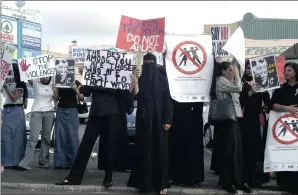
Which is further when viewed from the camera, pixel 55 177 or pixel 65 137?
pixel 65 137

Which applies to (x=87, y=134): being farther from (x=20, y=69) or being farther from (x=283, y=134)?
(x=283, y=134)

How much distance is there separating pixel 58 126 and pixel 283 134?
4.09m

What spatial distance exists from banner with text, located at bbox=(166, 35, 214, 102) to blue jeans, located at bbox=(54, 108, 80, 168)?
252 centimetres

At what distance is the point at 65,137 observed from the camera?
8875 mm

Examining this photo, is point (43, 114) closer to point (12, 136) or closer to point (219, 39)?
point (12, 136)

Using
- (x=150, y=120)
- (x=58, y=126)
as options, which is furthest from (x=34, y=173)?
(x=150, y=120)

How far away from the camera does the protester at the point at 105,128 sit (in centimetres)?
723

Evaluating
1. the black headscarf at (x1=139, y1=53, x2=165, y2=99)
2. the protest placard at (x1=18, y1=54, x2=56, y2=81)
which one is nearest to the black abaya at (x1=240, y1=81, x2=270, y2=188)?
the black headscarf at (x1=139, y1=53, x2=165, y2=99)

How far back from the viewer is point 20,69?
337 inches

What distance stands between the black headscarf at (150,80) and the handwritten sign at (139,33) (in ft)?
0.56

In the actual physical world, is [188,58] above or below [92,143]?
above

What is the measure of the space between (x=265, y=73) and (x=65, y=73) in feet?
11.7

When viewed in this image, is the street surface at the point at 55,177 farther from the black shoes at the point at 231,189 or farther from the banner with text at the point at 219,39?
the banner with text at the point at 219,39

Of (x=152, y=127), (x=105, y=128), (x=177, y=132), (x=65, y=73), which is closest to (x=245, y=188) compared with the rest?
(x=177, y=132)
